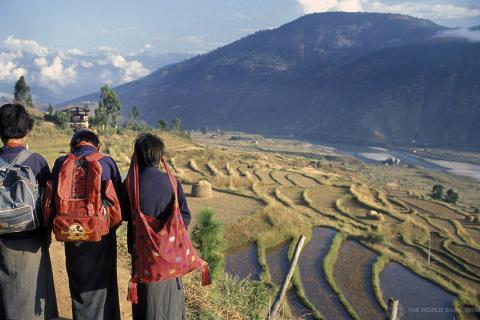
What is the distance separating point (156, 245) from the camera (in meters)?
3.35

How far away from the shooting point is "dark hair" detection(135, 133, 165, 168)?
11.4 feet

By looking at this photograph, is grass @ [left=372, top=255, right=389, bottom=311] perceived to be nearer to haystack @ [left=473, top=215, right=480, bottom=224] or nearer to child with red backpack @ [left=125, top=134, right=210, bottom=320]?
haystack @ [left=473, top=215, right=480, bottom=224]

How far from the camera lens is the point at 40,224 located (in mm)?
3473

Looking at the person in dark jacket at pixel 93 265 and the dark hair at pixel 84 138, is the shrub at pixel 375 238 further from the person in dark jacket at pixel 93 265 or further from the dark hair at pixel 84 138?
the dark hair at pixel 84 138

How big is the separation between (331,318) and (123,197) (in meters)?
13.5

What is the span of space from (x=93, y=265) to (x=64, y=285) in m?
2.39

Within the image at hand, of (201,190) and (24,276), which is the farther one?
(201,190)

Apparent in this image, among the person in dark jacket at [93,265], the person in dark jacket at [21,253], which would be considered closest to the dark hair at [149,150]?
the person in dark jacket at [93,265]

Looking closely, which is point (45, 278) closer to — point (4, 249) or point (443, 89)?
point (4, 249)

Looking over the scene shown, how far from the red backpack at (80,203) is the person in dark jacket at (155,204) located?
280 mm

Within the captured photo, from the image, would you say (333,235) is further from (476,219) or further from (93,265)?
(93,265)

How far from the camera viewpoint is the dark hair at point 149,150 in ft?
11.4

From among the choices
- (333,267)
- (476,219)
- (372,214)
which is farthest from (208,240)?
(476,219)

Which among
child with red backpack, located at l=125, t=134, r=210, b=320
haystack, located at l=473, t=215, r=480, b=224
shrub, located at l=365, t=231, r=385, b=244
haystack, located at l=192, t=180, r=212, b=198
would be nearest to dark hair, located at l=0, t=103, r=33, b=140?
child with red backpack, located at l=125, t=134, r=210, b=320
